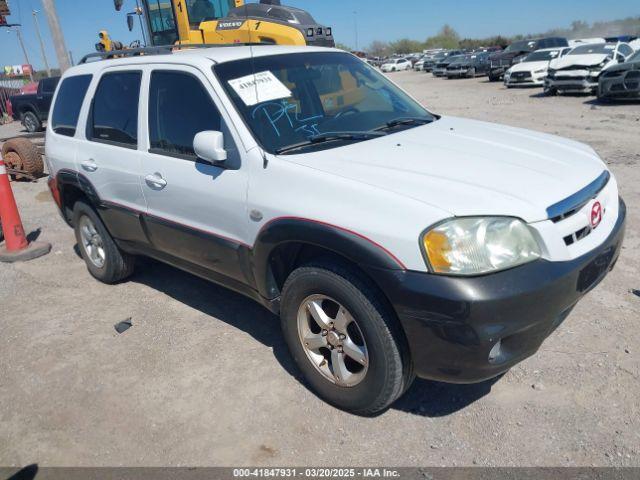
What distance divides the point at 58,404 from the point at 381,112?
2.78 meters

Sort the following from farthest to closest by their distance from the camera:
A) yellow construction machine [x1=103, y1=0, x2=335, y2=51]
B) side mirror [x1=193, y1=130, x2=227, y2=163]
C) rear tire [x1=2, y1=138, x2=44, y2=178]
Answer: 1. rear tire [x1=2, y1=138, x2=44, y2=178]
2. yellow construction machine [x1=103, y1=0, x2=335, y2=51]
3. side mirror [x1=193, y1=130, x2=227, y2=163]

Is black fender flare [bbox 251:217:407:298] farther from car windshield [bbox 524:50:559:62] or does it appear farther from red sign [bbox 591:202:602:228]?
car windshield [bbox 524:50:559:62]

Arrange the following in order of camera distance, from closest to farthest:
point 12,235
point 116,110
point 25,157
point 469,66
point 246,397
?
point 246,397
point 116,110
point 12,235
point 25,157
point 469,66

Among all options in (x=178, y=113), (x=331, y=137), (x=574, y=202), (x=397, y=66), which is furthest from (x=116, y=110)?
(x=397, y=66)

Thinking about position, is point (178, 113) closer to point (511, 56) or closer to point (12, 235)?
point (12, 235)

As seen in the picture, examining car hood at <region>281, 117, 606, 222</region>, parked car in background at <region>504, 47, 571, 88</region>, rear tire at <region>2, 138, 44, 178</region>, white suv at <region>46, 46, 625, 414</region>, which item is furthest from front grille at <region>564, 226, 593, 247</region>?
parked car in background at <region>504, 47, 571, 88</region>

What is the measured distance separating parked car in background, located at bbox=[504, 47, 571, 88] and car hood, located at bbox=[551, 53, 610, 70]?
104 inches

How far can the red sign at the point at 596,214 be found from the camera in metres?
2.69

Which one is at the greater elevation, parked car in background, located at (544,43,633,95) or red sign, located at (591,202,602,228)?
red sign, located at (591,202,602,228)

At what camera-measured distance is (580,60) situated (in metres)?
15.8

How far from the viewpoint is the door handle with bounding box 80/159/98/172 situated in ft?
13.9

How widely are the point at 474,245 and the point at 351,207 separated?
59cm

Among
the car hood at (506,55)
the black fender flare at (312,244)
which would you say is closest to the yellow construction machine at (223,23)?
the black fender flare at (312,244)

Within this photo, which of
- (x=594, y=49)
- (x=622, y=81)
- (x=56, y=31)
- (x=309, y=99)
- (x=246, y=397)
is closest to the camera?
(x=246, y=397)
